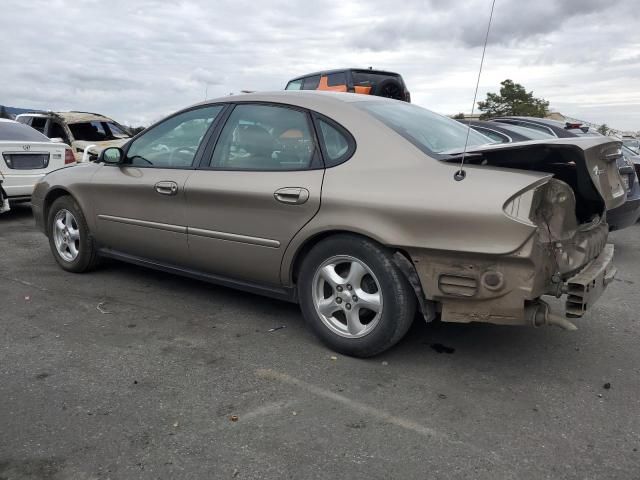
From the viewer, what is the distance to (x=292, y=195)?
11.2 feet

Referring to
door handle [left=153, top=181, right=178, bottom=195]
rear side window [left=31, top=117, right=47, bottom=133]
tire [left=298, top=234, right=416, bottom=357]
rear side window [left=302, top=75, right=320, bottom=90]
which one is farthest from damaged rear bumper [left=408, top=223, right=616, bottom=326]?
rear side window [left=31, top=117, right=47, bottom=133]

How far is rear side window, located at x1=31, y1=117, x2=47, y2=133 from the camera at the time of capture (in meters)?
12.5

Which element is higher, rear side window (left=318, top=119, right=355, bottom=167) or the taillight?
rear side window (left=318, top=119, right=355, bottom=167)

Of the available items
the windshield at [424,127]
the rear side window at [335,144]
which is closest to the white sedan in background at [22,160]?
the rear side window at [335,144]

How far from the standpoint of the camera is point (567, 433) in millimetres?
2586

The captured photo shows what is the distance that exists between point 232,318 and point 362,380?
1.28 meters

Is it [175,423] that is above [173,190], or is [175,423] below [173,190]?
below

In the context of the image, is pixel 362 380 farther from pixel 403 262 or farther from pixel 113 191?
pixel 113 191

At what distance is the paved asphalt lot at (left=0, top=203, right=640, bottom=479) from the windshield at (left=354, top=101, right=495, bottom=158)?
1261 mm

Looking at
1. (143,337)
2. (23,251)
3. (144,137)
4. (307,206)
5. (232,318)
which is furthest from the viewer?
(23,251)

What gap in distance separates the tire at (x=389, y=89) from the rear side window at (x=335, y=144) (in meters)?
7.70

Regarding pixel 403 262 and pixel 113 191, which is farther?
pixel 113 191

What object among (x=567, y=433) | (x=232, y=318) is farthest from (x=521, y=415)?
(x=232, y=318)

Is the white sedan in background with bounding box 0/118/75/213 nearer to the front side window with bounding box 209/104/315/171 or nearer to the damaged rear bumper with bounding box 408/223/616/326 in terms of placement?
the front side window with bounding box 209/104/315/171
